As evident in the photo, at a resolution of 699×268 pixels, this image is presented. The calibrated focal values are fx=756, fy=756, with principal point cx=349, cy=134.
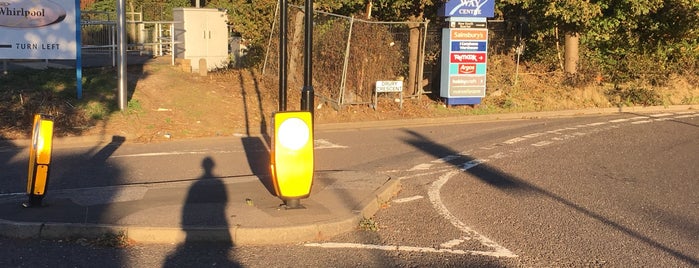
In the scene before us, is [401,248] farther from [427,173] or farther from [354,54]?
[354,54]

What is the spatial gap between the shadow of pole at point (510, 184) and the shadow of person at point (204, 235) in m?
3.65

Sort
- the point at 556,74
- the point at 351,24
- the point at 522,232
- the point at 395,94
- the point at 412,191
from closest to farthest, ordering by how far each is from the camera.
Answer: the point at 522,232 → the point at 412,191 → the point at 351,24 → the point at 395,94 → the point at 556,74

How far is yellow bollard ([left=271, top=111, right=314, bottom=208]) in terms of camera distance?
7.20 metres

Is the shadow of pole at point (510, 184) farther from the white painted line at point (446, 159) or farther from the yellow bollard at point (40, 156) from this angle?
the yellow bollard at point (40, 156)

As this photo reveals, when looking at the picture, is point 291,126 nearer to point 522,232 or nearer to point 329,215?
point 329,215

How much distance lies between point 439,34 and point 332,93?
12.7 feet

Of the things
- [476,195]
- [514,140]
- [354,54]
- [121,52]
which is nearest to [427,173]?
[476,195]

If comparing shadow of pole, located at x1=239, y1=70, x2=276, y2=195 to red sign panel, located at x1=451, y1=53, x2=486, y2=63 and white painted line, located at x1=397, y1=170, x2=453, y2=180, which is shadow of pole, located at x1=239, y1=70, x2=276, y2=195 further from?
red sign panel, located at x1=451, y1=53, x2=486, y2=63

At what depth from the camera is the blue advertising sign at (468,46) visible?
19125 mm

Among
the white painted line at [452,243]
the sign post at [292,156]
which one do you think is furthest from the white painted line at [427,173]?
the white painted line at [452,243]

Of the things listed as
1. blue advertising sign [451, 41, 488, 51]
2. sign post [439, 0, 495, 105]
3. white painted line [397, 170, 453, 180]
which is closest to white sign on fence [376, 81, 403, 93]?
sign post [439, 0, 495, 105]

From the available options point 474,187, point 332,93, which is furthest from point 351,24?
point 474,187

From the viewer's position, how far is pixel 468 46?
63.4 feet

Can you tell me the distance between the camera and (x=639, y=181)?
32.6 ft
